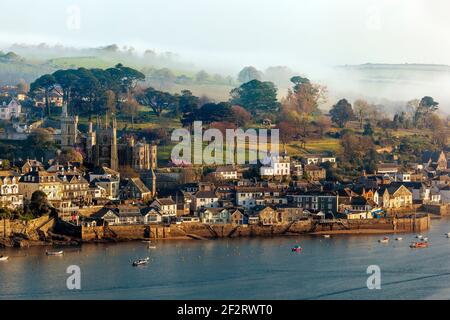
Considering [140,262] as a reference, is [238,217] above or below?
above

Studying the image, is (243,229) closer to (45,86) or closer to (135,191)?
(135,191)

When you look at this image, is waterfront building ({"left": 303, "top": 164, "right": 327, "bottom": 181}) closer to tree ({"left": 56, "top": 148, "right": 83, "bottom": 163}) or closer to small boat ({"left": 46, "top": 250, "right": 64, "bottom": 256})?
tree ({"left": 56, "top": 148, "right": 83, "bottom": 163})

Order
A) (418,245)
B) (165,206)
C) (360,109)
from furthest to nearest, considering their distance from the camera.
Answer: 1. (360,109)
2. (165,206)
3. (418,245)

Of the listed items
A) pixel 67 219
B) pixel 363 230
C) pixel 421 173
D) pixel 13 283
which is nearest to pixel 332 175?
pixel 421 173

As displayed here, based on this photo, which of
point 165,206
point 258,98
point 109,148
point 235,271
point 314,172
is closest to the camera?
point 235,271

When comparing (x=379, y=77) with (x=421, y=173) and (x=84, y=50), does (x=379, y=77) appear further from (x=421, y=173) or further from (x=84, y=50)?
(x=421, y=173)

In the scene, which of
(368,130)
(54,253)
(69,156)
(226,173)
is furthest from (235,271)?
(368,130)
